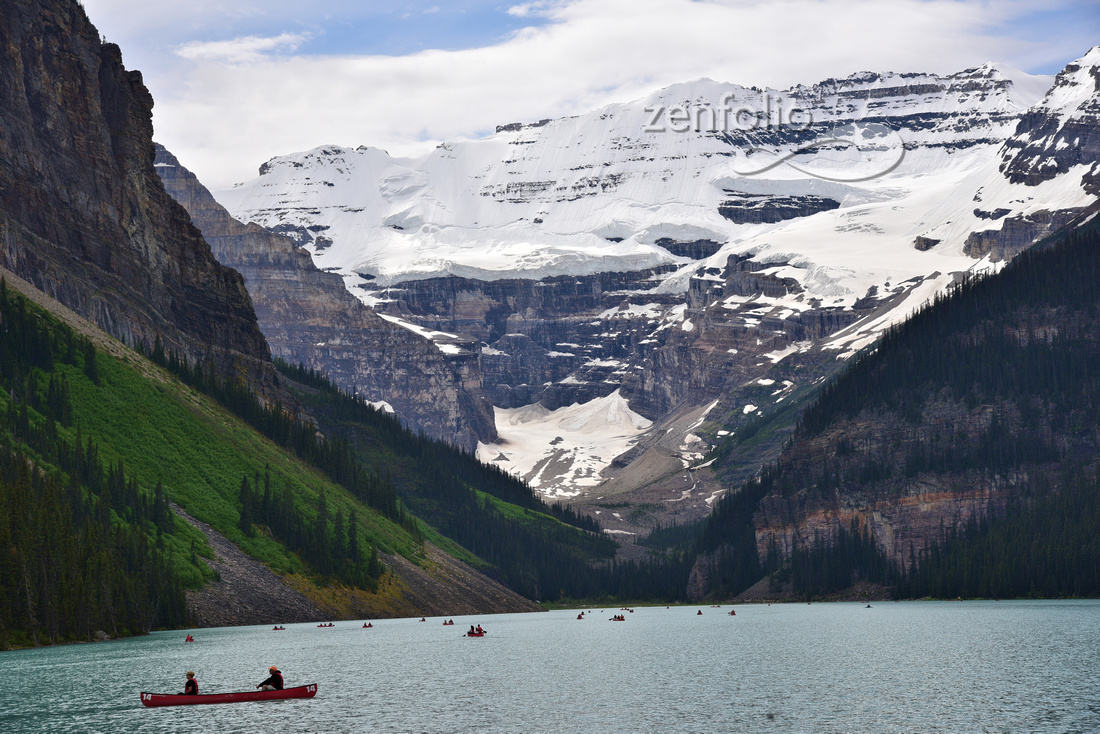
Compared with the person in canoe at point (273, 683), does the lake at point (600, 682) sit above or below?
below

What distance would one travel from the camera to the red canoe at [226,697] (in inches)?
4092

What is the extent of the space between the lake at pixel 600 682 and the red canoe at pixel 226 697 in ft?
2.32

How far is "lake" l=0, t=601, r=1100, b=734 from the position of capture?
95438mm

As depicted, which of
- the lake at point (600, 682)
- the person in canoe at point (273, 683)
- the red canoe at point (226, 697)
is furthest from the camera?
the person in canoe at point (273, 683)

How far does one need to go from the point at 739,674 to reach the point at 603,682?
1291 centimetres

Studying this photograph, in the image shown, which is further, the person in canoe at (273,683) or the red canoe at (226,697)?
the person in canoe at (273,683)

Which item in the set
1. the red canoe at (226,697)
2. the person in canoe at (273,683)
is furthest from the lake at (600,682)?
the person in canoe at (273,683)

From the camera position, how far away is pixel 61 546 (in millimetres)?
152125

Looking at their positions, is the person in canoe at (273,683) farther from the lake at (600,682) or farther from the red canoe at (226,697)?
the lake at (600,682)

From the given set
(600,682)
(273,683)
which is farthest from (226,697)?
(600,682)

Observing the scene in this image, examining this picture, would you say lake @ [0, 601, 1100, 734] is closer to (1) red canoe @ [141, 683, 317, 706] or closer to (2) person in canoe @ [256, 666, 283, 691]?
(1) red canoe @ [141, 683, 317, 706]

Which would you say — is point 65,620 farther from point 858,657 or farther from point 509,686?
point 858,657

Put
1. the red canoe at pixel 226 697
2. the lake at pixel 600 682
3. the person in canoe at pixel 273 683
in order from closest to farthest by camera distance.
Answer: the lake at pixel 600 682
the red canoe at pixel 226 697
the person in canoe at pixel 273 683

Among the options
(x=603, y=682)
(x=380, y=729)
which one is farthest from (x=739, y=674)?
(x=380, y=729)
